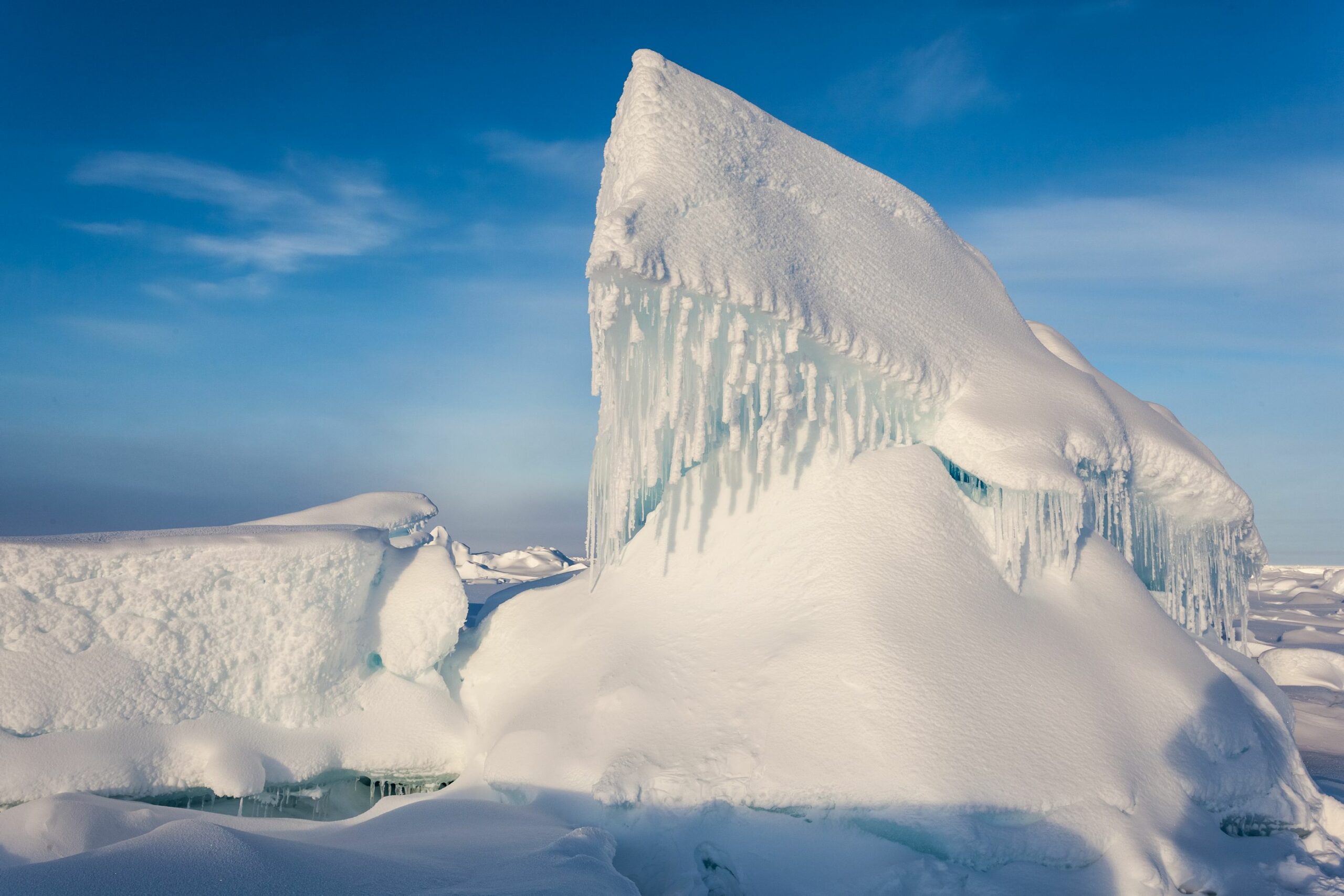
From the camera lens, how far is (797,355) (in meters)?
6.83

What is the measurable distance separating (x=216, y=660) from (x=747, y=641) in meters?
4.34

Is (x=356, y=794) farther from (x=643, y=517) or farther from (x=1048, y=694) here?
(x=1048, y=694)

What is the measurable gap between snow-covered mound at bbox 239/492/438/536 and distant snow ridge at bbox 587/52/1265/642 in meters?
2.71

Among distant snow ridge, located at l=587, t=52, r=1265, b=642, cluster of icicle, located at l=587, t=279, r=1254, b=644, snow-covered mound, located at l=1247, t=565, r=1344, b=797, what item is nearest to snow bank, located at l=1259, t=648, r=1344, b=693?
snow-covered mound, located at l=1247, t=565, r=1344, b=797

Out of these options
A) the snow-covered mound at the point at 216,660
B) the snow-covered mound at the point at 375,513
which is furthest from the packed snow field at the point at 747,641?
the snow-covered mound at the point at 375,513

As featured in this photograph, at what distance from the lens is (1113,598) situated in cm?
748

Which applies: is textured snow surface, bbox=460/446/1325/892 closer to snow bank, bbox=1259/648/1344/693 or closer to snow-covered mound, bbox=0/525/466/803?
snow-covered mound, bbox=0/525/466/803

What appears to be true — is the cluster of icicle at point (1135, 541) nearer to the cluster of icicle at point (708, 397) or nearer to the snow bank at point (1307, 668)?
the cluster of icicle at point (708, 397)

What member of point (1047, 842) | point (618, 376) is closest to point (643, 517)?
point (618, 376)

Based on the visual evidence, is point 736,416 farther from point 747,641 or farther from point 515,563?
point 515,563

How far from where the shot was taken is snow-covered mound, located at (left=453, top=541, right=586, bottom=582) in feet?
83.5

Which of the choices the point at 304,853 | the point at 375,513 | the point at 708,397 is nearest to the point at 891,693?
the point at 708,397

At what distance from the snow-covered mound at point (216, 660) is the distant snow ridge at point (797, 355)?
2100mm

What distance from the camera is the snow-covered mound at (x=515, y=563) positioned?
2545 cm
